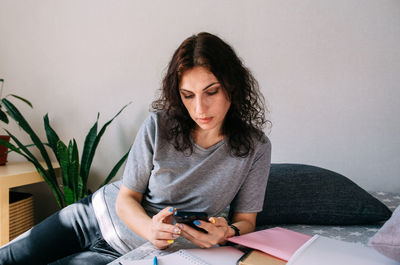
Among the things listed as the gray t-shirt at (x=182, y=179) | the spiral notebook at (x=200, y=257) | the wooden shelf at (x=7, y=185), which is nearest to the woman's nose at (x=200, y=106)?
the gray t-shirt at (x=182, y=179)

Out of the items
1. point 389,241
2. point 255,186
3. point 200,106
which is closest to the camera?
point 389,241

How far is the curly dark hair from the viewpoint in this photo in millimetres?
923

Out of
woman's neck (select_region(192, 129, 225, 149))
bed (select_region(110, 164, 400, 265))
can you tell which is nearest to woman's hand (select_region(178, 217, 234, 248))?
woman's neck (select_region(192, 129, 225, 149))

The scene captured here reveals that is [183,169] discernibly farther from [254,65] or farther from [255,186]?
[254,65]

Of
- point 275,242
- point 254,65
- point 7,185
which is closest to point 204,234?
point 275,242

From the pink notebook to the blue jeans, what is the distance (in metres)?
0.44

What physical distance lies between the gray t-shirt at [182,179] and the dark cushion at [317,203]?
0.74 ft

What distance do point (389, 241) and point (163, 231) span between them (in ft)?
1.56

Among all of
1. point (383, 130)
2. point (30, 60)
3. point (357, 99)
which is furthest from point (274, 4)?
point (30, 60)

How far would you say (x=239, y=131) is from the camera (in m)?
1.08

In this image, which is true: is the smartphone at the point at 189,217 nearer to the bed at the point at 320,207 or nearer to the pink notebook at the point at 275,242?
the pink notebook at the point at 275,242

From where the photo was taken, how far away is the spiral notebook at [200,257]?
2.14 ft

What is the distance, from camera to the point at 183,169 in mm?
992

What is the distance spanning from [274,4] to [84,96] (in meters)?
1.31
